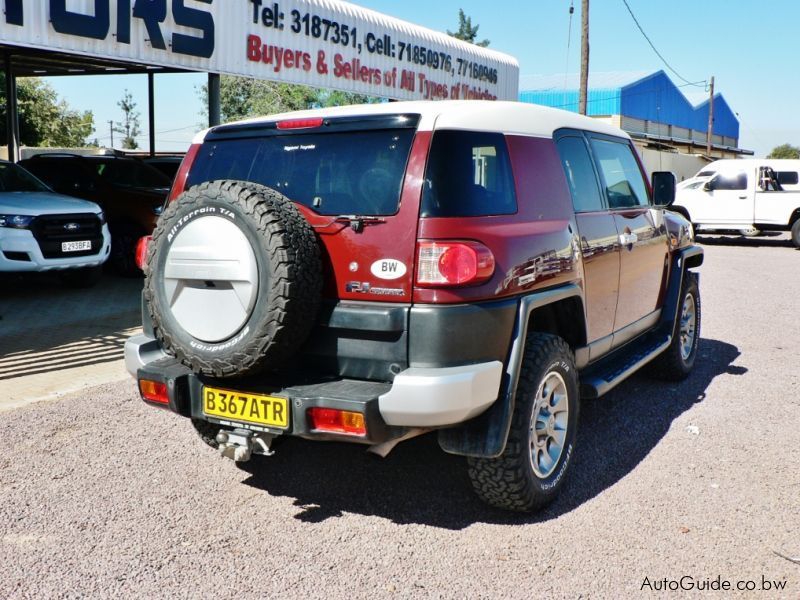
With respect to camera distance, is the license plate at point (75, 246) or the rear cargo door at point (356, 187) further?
the license plate at point (75, 246)

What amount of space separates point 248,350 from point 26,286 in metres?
9.33

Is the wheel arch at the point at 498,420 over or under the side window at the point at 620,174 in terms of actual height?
under

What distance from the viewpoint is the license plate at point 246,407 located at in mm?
3459

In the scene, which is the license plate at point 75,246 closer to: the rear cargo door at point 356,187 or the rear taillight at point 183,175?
the rear taillight at point 183,175

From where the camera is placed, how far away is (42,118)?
50.8m

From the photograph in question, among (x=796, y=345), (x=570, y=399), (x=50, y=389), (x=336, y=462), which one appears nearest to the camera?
(x=570, y=399)

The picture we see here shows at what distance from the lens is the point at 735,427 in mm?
5324

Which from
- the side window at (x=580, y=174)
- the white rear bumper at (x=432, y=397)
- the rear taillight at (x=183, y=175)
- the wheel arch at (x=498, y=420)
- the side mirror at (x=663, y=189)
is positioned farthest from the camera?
the side mirror at (x=663, y=189)

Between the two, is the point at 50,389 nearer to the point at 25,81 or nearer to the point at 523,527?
the point at 523,527

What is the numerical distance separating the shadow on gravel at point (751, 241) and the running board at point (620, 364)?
17153 mm

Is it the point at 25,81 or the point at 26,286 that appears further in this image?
the point at 25,81

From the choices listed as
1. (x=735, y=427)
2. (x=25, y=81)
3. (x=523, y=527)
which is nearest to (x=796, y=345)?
(x=735, y=427)

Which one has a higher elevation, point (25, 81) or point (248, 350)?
point (25, 81)

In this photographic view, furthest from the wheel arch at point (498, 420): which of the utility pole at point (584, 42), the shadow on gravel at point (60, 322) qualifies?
the utility pole at point (584, 42)
